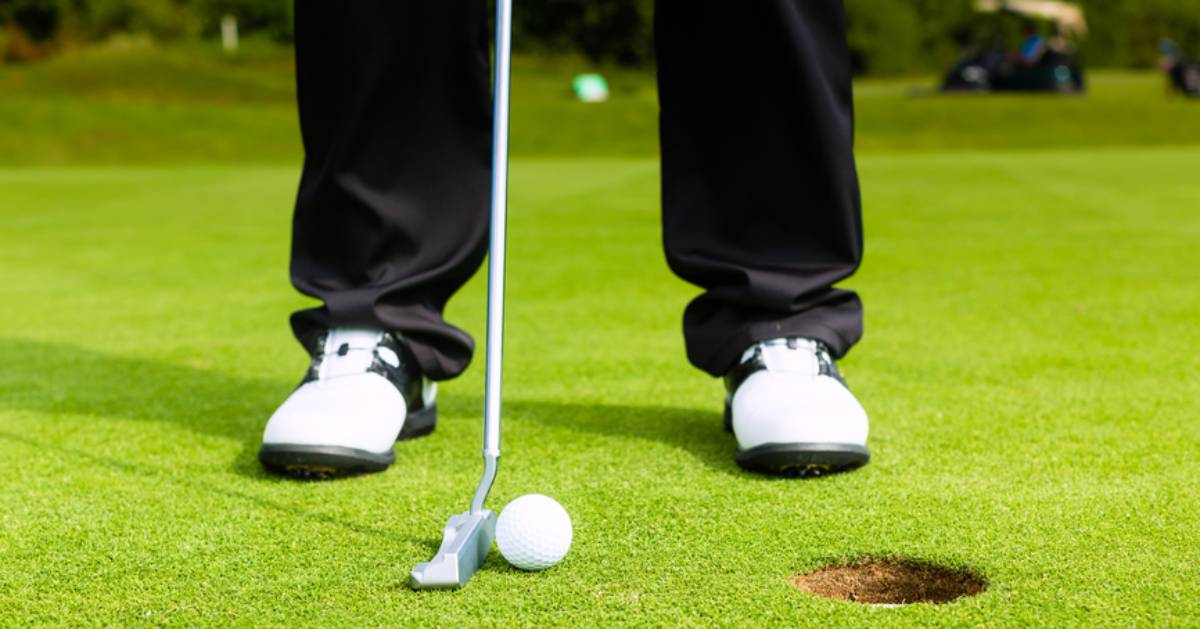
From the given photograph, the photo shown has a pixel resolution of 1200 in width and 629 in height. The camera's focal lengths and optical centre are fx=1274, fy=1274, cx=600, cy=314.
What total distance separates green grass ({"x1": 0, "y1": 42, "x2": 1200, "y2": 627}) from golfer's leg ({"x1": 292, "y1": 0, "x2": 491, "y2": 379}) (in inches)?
8.2

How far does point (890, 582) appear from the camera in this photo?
1216 mm

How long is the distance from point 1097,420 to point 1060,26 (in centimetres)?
2540

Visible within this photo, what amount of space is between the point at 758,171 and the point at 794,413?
363 millimetres

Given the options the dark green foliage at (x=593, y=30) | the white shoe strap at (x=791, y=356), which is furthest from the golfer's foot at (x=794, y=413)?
the dark green foliage at (x=593, y=30)

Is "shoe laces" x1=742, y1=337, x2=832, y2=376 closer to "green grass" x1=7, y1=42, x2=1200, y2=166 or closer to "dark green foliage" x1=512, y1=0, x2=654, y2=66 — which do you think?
"green grass" x1=7, y1=42, x2=1200, y2=166

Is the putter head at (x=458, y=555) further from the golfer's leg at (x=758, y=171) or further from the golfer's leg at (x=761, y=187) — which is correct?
the golfer's leg at (x=758, y=171)

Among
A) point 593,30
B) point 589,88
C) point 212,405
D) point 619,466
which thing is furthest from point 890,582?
point 593,30

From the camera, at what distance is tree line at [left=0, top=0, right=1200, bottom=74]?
26.7 m

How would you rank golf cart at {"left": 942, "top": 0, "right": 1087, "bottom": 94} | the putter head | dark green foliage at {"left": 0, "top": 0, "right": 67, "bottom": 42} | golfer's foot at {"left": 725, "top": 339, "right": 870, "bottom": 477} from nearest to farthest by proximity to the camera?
1. the putter head
2. golfer's foot at {"left": 725, "top": 339, "right": 870, "bottom": 477}
3. golf cart at {"left": 942, "top": 0, "right": 1087, "bottom": 94}
4. dark green foliage at {"left": 0, "top": 0, "right": 67, "bottom": 42}

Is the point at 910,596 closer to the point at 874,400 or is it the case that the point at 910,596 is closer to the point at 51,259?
the point at 874,400

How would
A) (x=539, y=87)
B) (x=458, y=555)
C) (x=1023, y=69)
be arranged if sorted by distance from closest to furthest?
(x=458, y=555)
(x=1023, y=69)
(x=539, y=87)

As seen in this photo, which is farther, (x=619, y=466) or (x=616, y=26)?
(x=616, y=26)

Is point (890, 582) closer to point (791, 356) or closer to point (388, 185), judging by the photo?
point (791, 356)

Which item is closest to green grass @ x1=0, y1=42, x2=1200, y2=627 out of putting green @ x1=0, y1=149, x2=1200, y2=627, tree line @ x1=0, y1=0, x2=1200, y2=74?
putting green @ x1=0, y1=149, x2=1200, y2=627
